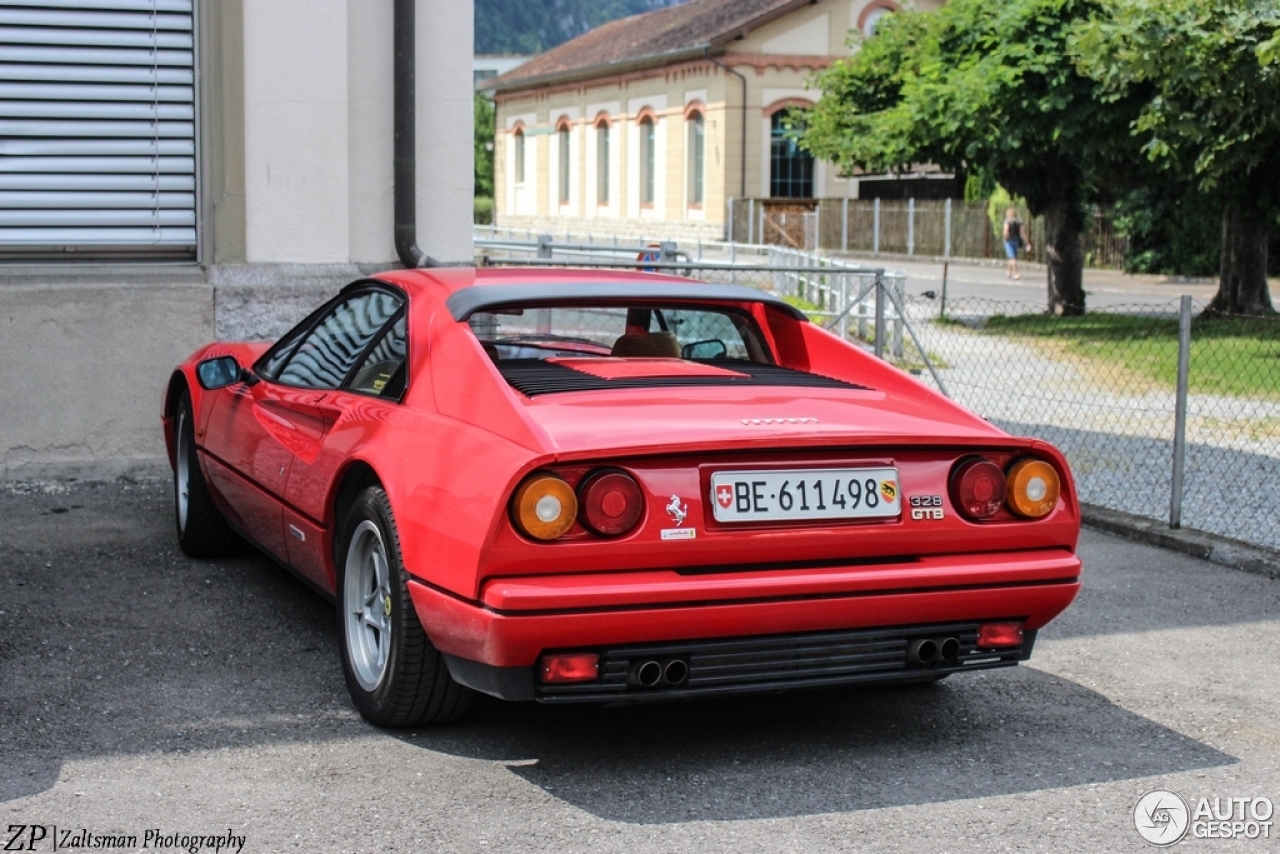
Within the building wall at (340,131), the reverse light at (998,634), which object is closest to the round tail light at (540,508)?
the reverse light at (998,634)

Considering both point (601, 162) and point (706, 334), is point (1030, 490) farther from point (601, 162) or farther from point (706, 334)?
point (601, 162)

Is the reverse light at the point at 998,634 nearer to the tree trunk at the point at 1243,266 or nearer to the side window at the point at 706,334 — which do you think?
the side window at the point at 706,334

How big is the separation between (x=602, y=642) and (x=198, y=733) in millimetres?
1349

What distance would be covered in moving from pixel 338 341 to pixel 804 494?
2.15 m

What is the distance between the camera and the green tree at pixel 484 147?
86.8 metres

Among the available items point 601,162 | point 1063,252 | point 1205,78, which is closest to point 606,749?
point 1205,78

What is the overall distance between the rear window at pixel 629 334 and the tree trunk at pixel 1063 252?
61.6 ft

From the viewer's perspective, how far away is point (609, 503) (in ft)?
13.9

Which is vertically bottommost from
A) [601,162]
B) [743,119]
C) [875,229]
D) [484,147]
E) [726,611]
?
[726,611]

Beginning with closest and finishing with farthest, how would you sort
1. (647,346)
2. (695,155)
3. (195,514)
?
1. (647,346)
2. (195,514)
3. (695,155)

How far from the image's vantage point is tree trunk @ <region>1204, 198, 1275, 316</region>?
2209 cm

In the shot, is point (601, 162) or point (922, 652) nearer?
point (922, 652)

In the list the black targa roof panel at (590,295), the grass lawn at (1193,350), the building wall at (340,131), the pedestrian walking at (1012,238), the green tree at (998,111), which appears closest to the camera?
the black targa roof panel at (590,295)

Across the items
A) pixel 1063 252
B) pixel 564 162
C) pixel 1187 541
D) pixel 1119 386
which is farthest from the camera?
pixel 564 162
